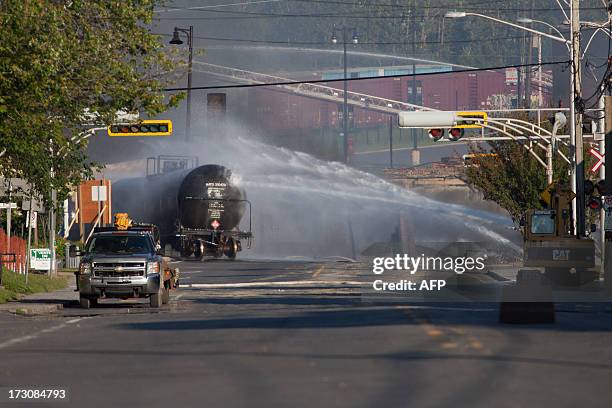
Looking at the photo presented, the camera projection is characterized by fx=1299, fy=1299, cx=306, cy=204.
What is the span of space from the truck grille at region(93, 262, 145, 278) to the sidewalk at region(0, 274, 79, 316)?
4.82ft

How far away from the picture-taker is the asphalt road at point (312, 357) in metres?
13.1

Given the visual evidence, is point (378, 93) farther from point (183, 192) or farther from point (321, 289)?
point (321, 289)

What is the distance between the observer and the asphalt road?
13.1m

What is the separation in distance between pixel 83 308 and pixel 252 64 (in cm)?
13290

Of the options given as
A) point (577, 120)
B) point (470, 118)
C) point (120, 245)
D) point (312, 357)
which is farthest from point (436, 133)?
point (312, 357)

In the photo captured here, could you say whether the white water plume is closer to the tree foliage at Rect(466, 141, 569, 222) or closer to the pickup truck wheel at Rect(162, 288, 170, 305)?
the tree foliage at Rect(466, 141, 569, 222)

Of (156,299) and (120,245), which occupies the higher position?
(120,245)

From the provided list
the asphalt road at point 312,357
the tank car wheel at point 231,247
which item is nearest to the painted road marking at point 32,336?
the asphalt road at point 312,357

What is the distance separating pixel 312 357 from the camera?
17.1 meters

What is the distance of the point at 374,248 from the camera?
70.6 m

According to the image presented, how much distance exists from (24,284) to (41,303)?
6.12m

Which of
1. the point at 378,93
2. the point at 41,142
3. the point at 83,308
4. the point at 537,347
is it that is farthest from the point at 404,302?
the point at 378,93

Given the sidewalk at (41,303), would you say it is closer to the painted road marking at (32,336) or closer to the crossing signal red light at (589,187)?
the painted road marking at (32,336)

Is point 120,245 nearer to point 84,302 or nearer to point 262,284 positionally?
point 84,302
